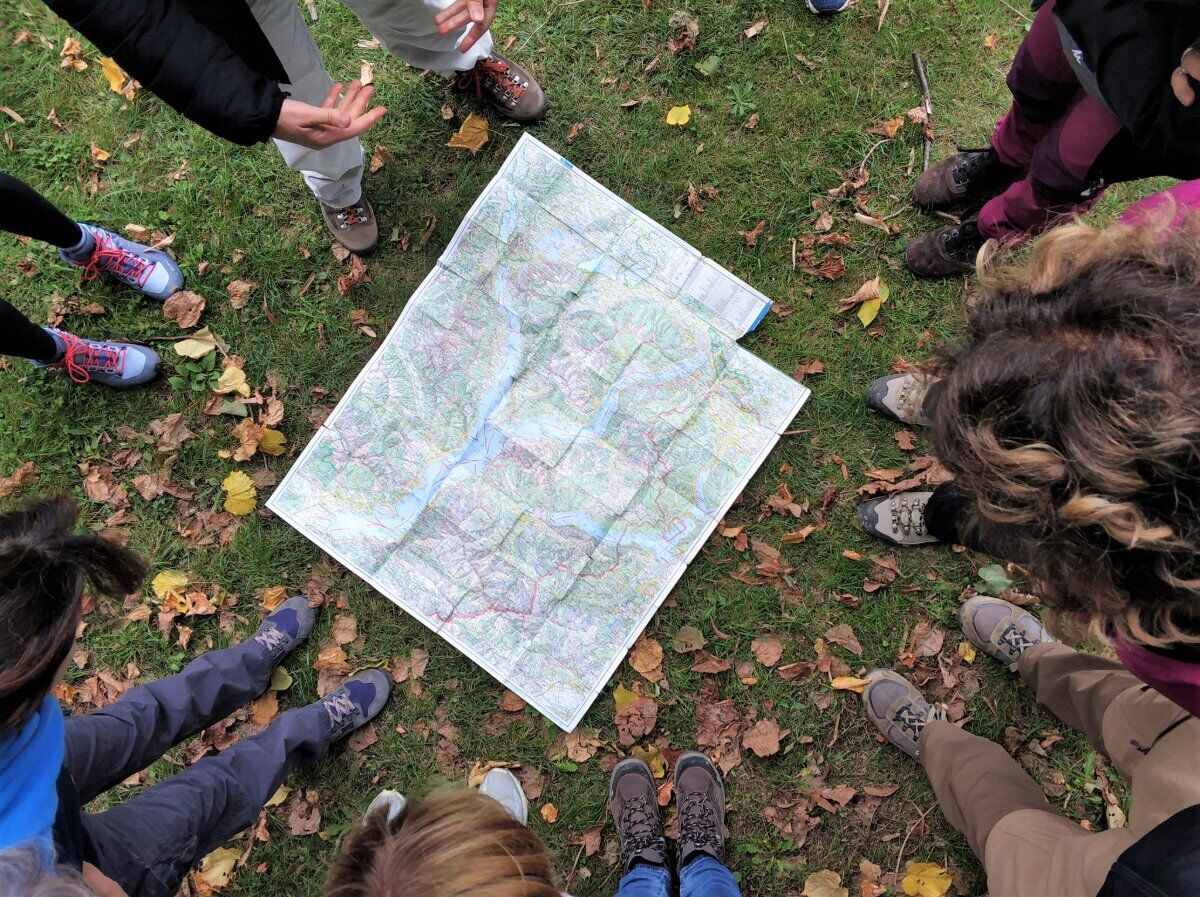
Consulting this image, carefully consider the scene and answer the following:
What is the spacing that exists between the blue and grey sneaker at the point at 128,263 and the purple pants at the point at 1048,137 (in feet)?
11.4

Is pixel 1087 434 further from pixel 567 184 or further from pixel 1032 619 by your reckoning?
pixel 567 184

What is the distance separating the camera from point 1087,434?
148 centimetres

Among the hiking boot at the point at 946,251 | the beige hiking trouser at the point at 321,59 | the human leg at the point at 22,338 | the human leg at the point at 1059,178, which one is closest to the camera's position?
the human leg at the point at 1059,178

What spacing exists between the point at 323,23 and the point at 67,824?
3443 millimetres

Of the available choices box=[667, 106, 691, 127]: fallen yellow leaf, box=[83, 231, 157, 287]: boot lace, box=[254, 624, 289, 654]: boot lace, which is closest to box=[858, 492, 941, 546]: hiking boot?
box=[667, 106, 691, 127]: fallen yellow leaf

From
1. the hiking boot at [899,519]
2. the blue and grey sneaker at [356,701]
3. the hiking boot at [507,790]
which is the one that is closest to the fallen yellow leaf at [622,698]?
the hiking boot at [507,790]

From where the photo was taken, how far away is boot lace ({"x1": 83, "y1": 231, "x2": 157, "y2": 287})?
10.3ft

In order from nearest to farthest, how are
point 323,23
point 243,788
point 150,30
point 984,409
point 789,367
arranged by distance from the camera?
point 984,409, point 150,30, point 243,788, point 789,367, point 323,23

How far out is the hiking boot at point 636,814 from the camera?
2.78m

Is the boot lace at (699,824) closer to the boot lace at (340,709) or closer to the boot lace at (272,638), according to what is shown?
the boot lace at (340,709)

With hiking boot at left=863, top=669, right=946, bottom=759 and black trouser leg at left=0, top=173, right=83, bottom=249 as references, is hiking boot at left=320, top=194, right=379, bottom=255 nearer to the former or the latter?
black trouser leg at left=0, top=173, right=83, bottom=249

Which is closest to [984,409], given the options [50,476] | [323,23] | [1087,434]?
[1087,434]

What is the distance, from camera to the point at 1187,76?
1804 millimetres

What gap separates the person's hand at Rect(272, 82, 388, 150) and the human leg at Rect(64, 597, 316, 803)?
75.0 inches
